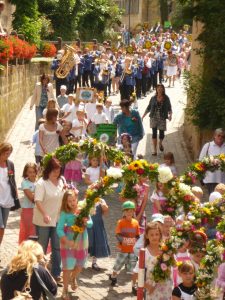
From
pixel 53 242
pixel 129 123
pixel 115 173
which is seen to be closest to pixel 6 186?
pixel 53 242

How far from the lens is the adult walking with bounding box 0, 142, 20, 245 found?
12.2 m

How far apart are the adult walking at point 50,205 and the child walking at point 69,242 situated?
34 cm

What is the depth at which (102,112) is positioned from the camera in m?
19.3

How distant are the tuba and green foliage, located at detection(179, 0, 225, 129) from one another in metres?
10.1

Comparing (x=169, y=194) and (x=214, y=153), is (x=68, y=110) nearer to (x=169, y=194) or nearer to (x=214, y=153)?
(x=214, y=153)

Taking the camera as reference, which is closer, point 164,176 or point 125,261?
point 164,176

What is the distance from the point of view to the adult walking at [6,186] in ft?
40.2

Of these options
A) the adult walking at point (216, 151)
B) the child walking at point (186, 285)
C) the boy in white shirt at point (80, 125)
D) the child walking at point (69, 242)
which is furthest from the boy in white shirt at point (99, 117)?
the child walking at point (186, 285)

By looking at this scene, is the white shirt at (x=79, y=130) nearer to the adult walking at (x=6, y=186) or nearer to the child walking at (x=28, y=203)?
the adult walking at (x=6, y=186)

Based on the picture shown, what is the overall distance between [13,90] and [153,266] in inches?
612

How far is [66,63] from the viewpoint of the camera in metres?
28.7

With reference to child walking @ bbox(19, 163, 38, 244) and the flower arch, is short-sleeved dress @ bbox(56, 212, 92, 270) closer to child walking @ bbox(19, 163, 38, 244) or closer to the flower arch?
the flower arch

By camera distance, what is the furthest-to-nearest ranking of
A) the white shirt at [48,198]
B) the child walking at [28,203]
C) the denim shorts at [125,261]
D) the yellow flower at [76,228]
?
the child walking at [28,203], the denim shorts at [125,261], the white shirt at [48,198], the yellow flower at [76,228]

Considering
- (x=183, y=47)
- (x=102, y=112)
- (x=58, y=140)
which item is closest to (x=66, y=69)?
(x=102, y=112)
